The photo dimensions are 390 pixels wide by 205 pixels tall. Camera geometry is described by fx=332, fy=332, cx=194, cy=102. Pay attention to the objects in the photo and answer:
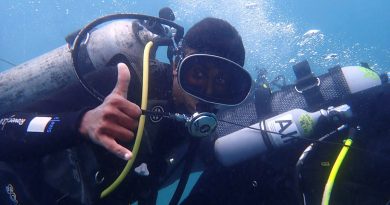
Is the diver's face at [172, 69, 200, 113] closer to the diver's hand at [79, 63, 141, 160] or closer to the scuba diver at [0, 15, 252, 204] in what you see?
the scuba diver at [0, 15, 252, 204]

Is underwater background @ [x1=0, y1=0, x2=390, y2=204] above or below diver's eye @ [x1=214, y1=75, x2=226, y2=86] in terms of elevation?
below

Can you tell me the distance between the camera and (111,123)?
2.12 metres

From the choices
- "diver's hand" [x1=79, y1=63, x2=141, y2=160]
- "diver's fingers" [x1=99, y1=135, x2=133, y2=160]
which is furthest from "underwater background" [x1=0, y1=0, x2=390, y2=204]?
"diver's fingers" [x1=99, y1=135, x2=133, y2=160]

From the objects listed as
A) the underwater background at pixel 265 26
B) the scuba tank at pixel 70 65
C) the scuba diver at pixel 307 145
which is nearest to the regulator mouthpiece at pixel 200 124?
the scuba diver at pixel 307 145

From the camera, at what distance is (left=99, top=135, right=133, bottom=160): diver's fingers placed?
1.99 m

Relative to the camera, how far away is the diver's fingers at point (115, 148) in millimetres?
1990

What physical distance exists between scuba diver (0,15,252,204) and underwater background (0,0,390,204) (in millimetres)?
7729

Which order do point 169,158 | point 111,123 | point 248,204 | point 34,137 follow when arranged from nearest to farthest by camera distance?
point 111,123 < point 34,137 < point 169,158 < point 248,204

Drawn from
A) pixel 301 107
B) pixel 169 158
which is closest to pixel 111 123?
pixel 169 158

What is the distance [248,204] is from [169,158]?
1120 millimetres

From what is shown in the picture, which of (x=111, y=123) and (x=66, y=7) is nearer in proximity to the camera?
(x=111, y=123)

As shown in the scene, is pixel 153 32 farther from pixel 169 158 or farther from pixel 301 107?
pixel 301 107

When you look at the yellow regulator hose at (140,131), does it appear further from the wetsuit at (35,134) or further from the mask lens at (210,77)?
the mask lens at (210,77)

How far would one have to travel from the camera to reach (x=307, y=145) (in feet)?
11.5
